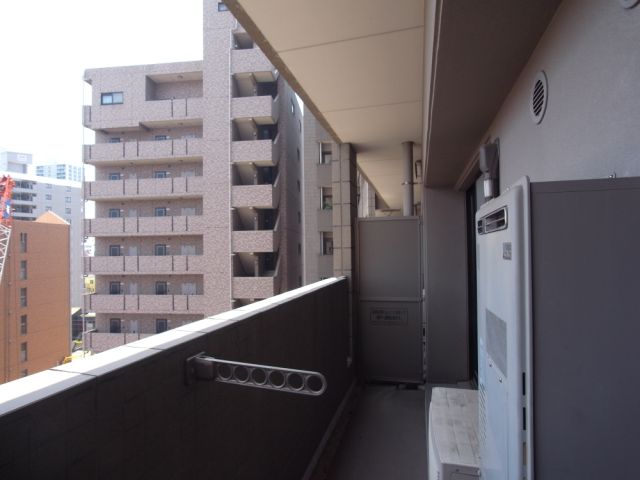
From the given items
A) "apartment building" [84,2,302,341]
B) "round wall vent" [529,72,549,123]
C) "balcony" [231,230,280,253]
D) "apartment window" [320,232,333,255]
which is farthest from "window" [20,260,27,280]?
"round wall vent" [529,72,549,123]

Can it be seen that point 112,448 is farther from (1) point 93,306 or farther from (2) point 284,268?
(1) point 93,306

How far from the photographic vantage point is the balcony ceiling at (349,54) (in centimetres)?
192

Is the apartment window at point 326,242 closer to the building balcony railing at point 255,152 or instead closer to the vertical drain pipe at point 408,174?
the building balcony railing at point 255,152

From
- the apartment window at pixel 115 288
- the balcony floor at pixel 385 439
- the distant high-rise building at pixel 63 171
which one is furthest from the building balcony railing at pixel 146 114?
the distant high-rise building at pixel 63 171

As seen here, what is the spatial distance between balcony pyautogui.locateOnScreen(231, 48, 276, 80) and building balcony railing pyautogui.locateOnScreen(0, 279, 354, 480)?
53.8 ft

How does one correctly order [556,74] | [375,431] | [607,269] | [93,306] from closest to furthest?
[607,269] < [556,74] < [375,431] < [93,306]

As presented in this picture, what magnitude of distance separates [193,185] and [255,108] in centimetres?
476

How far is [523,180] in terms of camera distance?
2.34ft

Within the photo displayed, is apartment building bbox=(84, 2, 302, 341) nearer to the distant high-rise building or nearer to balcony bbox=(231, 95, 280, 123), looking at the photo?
balcony bbox=(231, 95, 280, 123)

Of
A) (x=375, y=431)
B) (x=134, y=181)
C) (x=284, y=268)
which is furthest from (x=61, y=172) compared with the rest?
(x=375, y=431)

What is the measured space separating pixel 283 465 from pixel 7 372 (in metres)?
20.9

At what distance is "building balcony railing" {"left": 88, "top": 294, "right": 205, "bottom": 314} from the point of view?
17.7m

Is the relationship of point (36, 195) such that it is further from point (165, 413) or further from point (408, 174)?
point (165, 413)

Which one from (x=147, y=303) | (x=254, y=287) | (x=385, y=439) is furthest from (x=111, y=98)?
(x=385, y=439)
